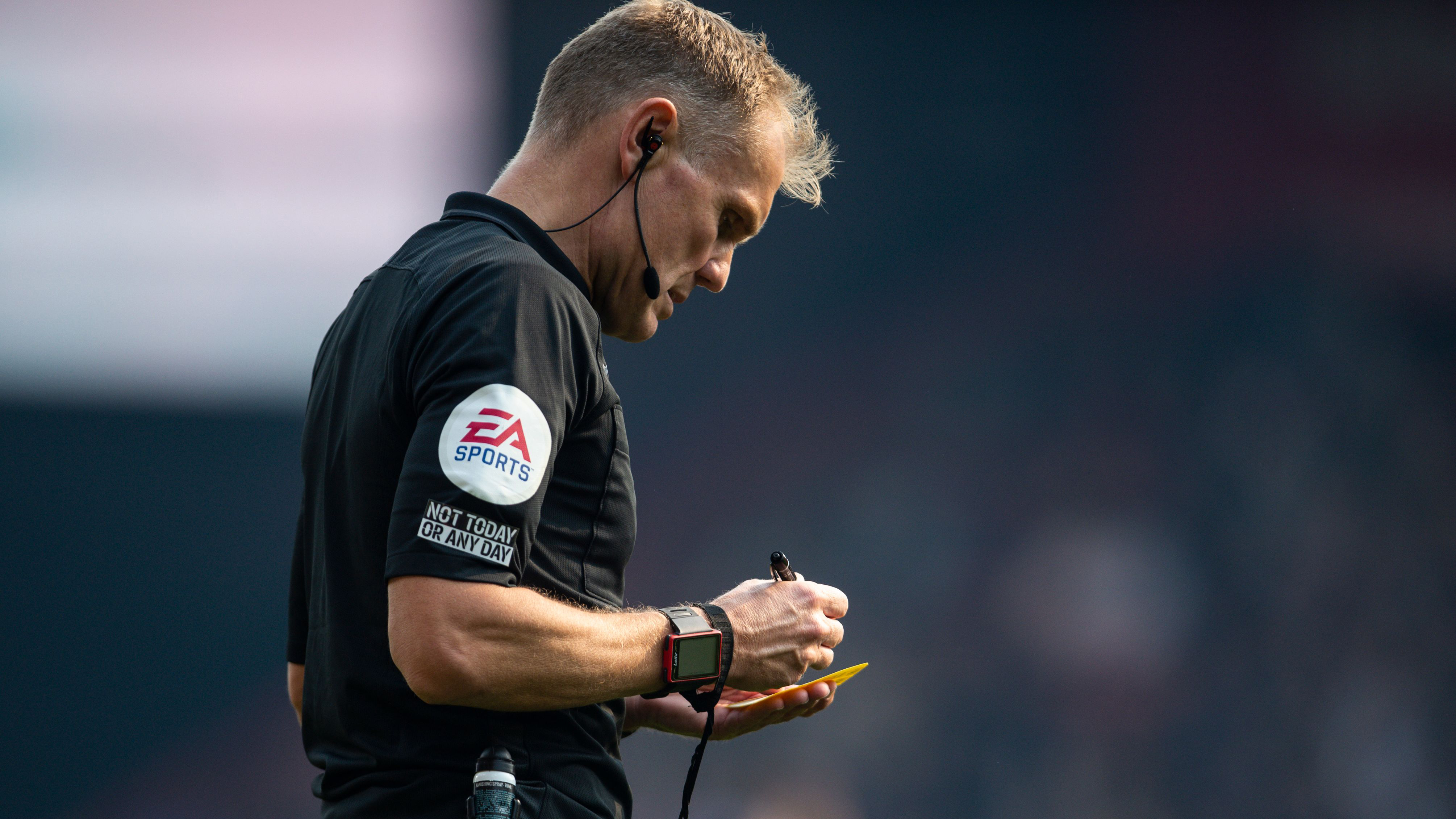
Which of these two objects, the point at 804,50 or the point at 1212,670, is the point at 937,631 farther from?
the point at 804,50

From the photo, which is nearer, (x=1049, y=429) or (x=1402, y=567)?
(x=1049, y=429)

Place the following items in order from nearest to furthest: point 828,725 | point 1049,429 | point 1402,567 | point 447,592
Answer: point 447,592, point 828,725, point 1049,429, point 1402,567

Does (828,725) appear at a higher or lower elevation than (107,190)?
lower

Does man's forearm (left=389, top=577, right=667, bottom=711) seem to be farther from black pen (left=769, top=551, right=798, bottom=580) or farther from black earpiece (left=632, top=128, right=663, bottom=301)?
black earpiece (left=632, top=128, right=663, bottom=301)

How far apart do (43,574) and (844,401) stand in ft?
6.97

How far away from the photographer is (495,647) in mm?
912

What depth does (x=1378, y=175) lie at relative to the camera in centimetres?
353

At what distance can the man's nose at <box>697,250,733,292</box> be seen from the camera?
141cm

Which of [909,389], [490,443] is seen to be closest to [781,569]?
[490,443]

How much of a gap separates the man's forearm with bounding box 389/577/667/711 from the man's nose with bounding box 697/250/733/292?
1.85ft

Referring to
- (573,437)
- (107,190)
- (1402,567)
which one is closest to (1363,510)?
(1402,567)

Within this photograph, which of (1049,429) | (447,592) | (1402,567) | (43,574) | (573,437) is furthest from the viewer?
(1402,567)

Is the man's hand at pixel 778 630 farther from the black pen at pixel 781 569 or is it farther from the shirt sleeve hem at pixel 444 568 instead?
the shirt sleeve hem at pixel 444 568

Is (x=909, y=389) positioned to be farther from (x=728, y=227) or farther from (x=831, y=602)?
(x=831, y=602)
